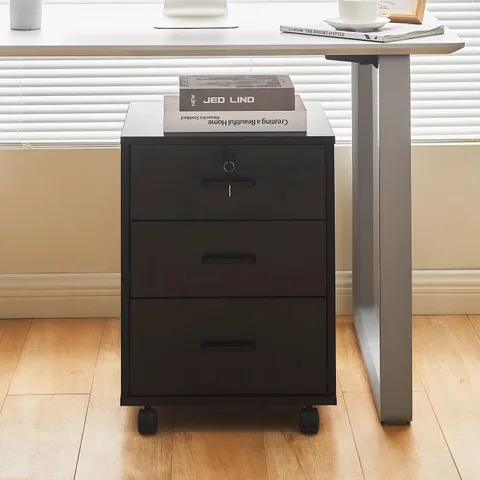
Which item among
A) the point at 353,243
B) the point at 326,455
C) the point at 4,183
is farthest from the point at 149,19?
the point at 326,455

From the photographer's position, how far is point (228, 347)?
2.00 meters

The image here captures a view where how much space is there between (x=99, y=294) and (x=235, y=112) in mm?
914

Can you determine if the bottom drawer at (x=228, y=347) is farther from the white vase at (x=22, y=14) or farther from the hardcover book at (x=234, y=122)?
the white vase at (x=22, y=14)

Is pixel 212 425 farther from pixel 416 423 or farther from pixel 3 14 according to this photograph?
pixel 3 14

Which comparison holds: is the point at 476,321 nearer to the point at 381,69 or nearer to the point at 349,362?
the point at 349,362

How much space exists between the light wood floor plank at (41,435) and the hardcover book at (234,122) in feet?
2.14

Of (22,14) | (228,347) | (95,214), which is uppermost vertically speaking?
(22,14)

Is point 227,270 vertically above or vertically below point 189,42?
below

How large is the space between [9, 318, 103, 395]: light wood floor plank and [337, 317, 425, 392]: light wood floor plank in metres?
0.59

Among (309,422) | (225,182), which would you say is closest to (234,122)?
(225,182)

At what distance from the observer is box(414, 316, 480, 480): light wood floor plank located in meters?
1.96

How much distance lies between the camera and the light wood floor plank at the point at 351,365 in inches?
88.1

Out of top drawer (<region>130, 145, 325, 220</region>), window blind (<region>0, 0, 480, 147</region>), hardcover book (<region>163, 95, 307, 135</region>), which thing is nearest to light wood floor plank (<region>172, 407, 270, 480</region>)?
top drawer (<region>130, 145, 325, 220</region>)

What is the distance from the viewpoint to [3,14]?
249 cm
